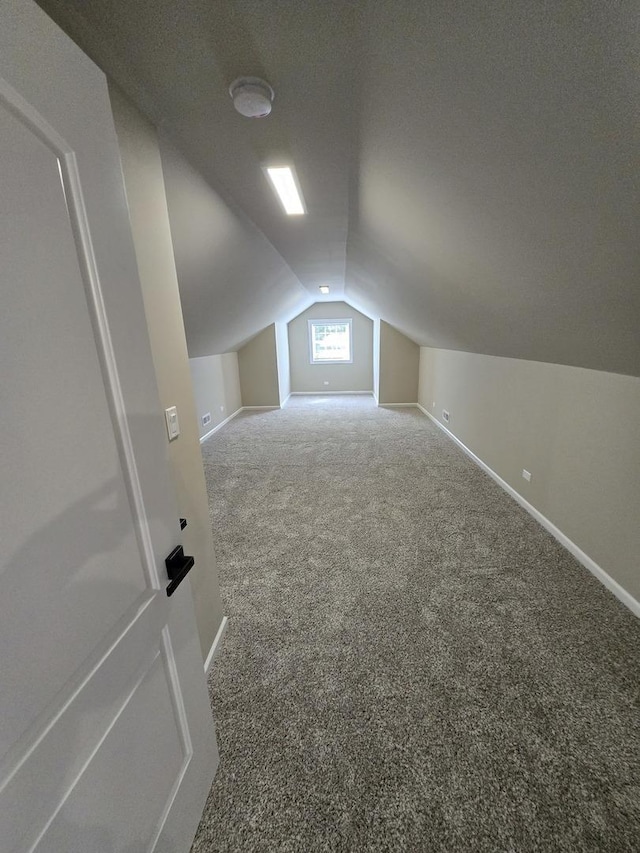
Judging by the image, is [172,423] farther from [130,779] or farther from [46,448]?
[130,779]

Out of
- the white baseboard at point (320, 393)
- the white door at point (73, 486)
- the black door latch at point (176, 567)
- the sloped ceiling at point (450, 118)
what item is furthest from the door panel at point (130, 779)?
the white baseboard at point (320, 393)

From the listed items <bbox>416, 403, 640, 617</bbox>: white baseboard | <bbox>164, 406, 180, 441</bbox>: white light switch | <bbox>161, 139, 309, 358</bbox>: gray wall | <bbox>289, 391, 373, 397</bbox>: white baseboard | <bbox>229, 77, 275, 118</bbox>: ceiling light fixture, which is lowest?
<bbox>416, 403, 640, 617</bbox>: white baseboard

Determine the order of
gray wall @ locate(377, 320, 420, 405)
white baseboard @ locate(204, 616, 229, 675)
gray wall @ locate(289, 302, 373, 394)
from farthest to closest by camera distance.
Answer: gray wall @ locate(289, 302, 373, 394)
gray wall @ locate(377, 320, 420, 405)
white baseboard @ locate(204, 616, 229, 675)

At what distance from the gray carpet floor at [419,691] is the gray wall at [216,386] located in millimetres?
2674

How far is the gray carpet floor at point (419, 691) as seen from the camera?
979mm

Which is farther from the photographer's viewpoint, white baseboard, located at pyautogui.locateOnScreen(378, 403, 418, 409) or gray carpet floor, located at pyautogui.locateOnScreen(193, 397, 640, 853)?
white baseboard, located at pyautogui.locateOnScreen(378, 403, 418, 409)

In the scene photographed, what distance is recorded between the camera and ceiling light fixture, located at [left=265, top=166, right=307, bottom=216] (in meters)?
1.67

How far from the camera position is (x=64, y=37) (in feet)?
1.90

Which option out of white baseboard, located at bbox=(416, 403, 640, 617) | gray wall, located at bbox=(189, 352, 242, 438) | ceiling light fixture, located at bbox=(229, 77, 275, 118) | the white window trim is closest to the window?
the white window trim

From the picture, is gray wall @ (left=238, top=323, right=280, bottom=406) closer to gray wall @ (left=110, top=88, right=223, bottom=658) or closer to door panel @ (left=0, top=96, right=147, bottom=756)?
gray wall @ (left=110, top=88, right=223, bottom=658)

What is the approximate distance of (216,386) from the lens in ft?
17.9

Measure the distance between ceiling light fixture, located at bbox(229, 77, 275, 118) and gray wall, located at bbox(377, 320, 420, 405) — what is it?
16.8 ft

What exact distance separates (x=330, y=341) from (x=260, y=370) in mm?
2052

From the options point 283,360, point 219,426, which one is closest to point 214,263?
point 219,426
